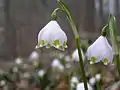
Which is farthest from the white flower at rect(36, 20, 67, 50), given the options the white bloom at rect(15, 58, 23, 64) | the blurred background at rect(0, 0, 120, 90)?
the white bloom at rect(15, 58, 23, 64)

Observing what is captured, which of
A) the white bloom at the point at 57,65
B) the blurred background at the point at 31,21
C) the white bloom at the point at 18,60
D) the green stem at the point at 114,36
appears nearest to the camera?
the green stem at the point at 114,36

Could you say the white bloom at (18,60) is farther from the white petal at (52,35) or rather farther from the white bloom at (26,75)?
the white petal at (52,35)

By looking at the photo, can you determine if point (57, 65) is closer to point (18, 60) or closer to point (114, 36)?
point (18, 60)

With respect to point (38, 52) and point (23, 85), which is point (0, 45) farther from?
point (23, 85)

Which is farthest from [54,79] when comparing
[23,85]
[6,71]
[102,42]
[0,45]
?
[102,42]

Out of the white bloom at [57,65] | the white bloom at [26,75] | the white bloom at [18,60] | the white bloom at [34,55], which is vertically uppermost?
the white bloom at [34,55]

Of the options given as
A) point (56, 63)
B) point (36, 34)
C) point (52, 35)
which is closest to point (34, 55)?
point (36, 34)

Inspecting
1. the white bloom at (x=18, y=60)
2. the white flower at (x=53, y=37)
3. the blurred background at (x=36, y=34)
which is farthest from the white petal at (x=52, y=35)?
the white bloom at (x=18, y=60)
